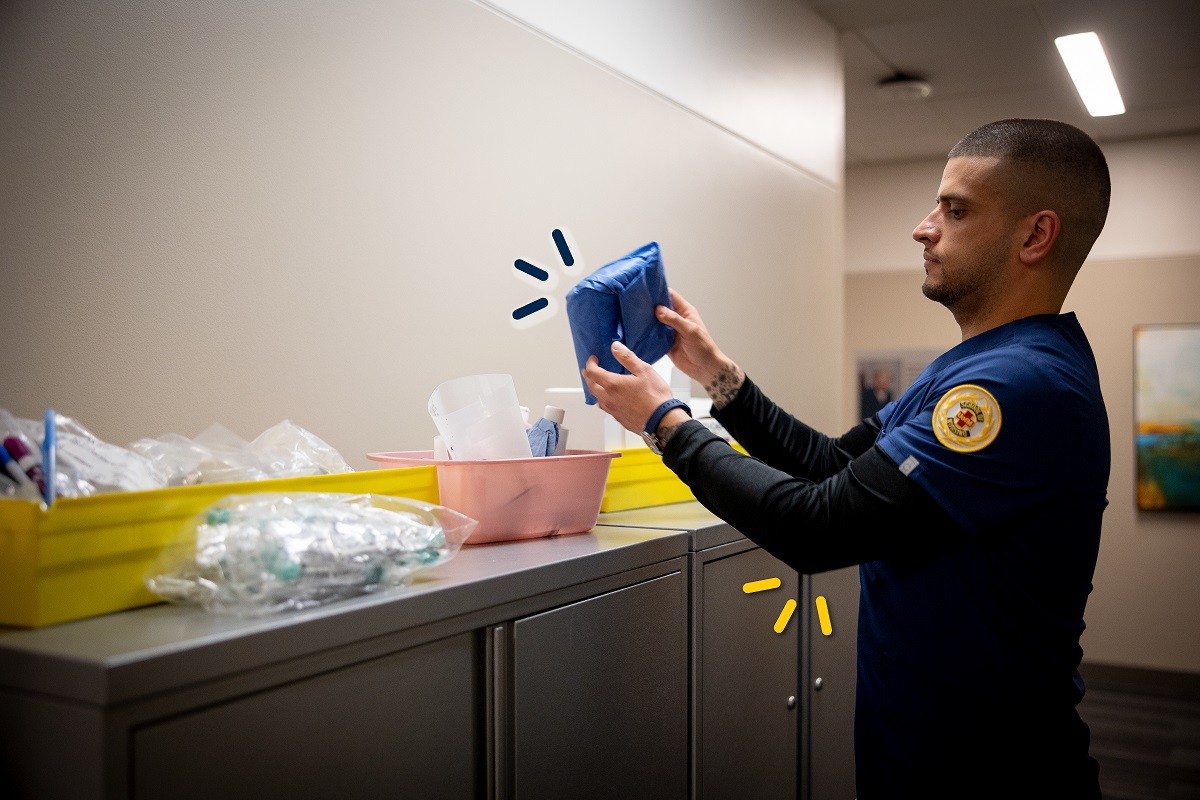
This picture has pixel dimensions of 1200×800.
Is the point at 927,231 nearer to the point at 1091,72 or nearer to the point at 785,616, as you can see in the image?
the point at 785,616

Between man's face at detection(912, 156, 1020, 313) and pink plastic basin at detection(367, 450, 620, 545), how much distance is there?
61 centimetres

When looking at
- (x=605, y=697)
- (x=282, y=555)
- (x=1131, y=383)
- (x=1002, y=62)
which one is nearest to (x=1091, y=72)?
(x=1002, y=62)

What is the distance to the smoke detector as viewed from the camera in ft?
14.1

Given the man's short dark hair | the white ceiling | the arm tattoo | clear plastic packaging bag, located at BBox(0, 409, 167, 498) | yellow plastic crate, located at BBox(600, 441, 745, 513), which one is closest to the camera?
clear plastic packaging bag, located at BBox(0, 409, 167, 498)

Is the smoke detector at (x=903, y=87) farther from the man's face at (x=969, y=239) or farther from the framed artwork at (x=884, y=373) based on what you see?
the man's face at (x=969, y=239)

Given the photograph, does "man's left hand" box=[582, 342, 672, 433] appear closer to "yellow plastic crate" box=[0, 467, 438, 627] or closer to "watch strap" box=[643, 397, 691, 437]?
"watch strap" box=[643, 397, 691, 437]

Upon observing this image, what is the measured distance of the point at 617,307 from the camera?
4.85ft

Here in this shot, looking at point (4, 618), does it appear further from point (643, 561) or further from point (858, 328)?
point (858, 328)

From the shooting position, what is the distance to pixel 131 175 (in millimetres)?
1366

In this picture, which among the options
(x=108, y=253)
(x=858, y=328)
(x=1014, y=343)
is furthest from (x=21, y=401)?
(x=858, y=328)

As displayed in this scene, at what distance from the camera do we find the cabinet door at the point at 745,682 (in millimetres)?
1643

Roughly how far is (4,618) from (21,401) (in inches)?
15.3

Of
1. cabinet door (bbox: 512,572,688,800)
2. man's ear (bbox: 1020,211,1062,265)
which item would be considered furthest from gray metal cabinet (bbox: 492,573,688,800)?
man's ear (bbox: 1020,211,1062,265)

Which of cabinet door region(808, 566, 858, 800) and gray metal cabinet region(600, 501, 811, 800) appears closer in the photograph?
gray metal cabinet region(600, 501, 811, 800)
